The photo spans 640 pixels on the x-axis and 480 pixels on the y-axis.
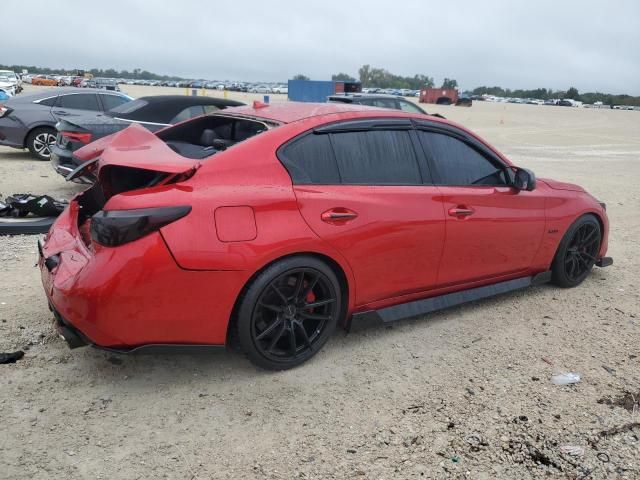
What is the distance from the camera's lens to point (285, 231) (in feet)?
9.63

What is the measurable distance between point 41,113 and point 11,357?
8.82 meters

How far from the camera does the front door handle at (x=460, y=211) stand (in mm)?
3689

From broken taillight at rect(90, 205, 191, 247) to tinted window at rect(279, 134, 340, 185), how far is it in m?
0.71

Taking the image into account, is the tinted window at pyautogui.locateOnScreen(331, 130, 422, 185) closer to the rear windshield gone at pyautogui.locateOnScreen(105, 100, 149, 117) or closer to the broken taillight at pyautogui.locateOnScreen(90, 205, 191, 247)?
the broken taillight at pyautogui.locateOnScreen(90, 205, 191, 247)

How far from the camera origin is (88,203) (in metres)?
3.63

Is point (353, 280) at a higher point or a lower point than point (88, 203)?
lower

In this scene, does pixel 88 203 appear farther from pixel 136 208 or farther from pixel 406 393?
pixel 406 393

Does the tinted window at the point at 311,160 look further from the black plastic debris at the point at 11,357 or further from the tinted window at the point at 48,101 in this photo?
the tinted window at the point at 48,101

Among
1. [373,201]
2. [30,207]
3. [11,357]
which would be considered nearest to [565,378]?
[373,201]

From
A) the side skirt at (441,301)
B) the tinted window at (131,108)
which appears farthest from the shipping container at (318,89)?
the side skirt at (441,301)

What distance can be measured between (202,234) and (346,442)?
1263 millimetres

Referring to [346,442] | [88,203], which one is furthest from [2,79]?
[346,442]

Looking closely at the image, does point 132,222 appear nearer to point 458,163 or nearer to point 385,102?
point 458,163

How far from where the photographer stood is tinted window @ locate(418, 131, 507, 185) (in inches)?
148
